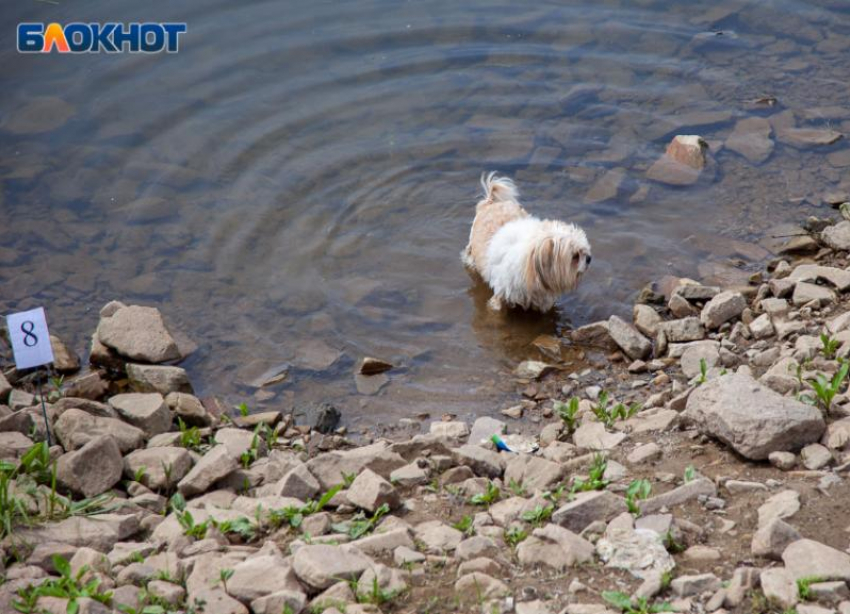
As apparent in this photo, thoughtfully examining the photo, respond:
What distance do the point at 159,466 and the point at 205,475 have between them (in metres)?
0.36

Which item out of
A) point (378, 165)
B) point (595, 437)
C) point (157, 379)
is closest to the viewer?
point (595, 437)

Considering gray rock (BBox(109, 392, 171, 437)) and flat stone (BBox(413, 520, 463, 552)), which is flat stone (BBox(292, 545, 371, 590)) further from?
gray rock (BBox(109, 392, 171, 437))

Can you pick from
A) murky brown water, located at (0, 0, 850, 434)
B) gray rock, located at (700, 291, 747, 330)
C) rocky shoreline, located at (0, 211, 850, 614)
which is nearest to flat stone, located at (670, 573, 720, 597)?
rocky shoreline, located at (0, 211, 850, 614)

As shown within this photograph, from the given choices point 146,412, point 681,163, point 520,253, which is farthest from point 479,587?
point 681,163

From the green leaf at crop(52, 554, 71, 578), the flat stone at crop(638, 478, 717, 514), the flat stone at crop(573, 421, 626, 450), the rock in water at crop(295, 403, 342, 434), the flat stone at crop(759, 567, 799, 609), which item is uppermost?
the green leaf at crop(52, 554, 71, 578)

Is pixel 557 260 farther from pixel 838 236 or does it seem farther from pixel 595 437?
pixel 838 236

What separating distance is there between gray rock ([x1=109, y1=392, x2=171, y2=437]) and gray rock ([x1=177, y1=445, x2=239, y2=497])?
3.05ft

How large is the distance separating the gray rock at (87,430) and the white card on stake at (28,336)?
1.82 ft

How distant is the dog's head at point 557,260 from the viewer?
25.1 ft

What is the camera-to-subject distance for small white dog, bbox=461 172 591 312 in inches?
303

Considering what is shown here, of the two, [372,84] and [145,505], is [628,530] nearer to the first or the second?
[145,505]

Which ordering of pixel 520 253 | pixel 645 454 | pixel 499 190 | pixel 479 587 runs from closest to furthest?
pixel 479 587 < pixel 645 454 < pixel 520 253 < pixel 499 190

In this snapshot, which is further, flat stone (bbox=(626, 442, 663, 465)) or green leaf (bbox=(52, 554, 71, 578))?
flat stone (bbox=(626, 442, 663, 465))

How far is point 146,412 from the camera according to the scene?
6082 mm
